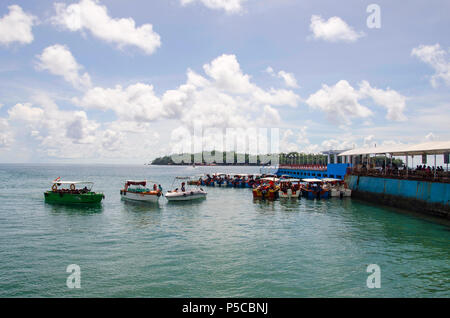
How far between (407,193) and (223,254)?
2755 cm

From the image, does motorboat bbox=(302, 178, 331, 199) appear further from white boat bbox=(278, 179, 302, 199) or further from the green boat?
the green boat

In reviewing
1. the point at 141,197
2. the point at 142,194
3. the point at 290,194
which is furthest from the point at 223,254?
the point at 290,194

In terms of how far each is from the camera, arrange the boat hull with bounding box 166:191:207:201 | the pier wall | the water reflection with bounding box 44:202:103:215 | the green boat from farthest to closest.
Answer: the boat hull with bounding box 166:191:207:201 → the green boat → the water reflection with bounding box 44:202:103:215 → the pier wall

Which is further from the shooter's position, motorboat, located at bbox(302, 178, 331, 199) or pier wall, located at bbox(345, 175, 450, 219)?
motorboat, located at bbox(302, 178, 331, 199)

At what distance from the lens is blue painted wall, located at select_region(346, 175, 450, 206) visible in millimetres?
31047

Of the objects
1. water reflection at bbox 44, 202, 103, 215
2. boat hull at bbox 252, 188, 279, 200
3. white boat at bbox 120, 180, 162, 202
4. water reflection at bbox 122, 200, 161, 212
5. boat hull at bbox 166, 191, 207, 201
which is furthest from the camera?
boat hull at bbox 252, 188, 279, 200

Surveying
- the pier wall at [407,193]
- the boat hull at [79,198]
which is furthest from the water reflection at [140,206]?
the pier wall at [407,193]

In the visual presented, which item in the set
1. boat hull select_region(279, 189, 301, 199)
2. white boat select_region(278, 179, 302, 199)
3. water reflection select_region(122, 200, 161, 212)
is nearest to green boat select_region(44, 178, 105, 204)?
water reflection select_region(122, 200, 161, 212)
